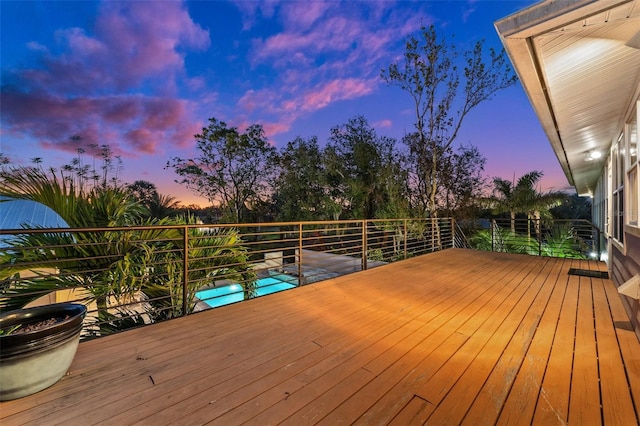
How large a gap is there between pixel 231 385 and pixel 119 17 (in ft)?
23.4

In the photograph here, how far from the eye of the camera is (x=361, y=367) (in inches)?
64.9

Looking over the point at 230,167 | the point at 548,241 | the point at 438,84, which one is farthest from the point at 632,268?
the point at 230,167

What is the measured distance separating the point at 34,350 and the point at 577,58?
3770mm

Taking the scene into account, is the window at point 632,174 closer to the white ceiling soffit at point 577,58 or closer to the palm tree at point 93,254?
the white ceiling soffit at point 577,58

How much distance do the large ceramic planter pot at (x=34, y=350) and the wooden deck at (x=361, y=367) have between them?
76 mm

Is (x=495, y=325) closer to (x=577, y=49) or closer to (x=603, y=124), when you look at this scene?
(x=577, y=49)

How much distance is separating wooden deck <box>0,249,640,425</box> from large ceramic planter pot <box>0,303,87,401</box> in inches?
3.0

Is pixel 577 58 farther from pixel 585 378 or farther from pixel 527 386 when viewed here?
pixel 527 386

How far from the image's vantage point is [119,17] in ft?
17.7

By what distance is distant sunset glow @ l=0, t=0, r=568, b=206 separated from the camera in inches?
235

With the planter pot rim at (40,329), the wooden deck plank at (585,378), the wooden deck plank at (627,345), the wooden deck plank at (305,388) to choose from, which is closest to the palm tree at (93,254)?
the planter pot rim at (40,329)

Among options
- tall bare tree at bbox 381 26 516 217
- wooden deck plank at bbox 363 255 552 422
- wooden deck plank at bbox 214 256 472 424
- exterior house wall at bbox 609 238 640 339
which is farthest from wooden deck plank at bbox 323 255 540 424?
tall bare tree at bbox 381 26 516 217

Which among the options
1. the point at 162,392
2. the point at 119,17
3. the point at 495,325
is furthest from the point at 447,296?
the point at 119,17

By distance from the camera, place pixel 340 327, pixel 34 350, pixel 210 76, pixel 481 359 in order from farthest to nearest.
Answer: pixel 210 76 → pixel 340 327 → pixel 481 359 → pixel 34 350
